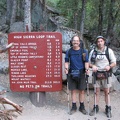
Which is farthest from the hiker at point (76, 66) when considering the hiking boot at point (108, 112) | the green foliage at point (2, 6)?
the green foliage at point (2, 6)

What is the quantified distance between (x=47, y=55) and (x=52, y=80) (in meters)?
0.68

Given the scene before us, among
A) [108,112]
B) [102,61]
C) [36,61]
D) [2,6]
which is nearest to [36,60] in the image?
[36,61]

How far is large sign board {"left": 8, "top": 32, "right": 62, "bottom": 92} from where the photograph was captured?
6789mm

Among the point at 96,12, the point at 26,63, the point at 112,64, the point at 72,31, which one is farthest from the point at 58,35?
the point at 96,12

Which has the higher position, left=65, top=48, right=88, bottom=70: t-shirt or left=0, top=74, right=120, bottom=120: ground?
left=65, top=48, right=88, bottom=70: t-shirt

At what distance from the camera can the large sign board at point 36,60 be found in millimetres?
6789

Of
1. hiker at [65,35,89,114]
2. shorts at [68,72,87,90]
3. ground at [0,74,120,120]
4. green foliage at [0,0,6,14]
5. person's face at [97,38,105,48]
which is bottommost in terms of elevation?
ground at [0,74,120,120]

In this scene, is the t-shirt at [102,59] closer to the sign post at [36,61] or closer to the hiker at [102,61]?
the hiker at [102,61]

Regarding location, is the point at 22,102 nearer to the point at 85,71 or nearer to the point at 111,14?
the point at 85,71

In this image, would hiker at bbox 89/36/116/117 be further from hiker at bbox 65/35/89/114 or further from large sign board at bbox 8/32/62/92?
large sign board at bbox 8/32/62/92

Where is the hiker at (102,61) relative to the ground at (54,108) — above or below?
above

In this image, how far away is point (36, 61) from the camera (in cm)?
682

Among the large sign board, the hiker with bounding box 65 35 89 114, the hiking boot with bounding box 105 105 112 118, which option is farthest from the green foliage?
the hiking boot with bounding box 105 105 112 118

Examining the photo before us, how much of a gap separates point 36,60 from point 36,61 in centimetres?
3
